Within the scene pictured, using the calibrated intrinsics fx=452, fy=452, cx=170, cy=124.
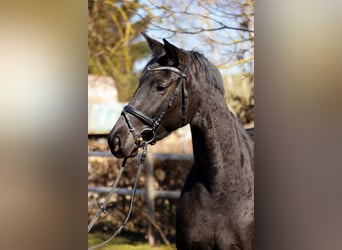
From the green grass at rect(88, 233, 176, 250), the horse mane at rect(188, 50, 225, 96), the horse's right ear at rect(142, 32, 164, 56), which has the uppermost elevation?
the horse's right ear at rect(142, 32, 164, 56)

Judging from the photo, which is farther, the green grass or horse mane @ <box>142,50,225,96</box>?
the green grass

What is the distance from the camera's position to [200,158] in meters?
2.44

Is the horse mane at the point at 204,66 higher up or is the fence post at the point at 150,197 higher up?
the horse mane at the point at 204,66

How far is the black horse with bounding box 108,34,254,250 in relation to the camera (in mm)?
2363

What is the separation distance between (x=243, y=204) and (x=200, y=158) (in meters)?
0.38

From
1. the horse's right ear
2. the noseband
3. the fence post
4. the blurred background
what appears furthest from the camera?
the fence post

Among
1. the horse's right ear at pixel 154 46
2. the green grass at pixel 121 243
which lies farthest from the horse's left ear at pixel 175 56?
the green grass at pixel 121 243

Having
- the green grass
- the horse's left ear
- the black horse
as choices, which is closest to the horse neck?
the black horse

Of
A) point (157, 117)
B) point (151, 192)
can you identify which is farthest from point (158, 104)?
point (151, 192)

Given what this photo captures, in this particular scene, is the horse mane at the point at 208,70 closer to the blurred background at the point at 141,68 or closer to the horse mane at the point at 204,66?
the horse mane at the point at 204,66

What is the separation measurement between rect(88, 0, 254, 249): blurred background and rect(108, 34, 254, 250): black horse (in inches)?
6.9

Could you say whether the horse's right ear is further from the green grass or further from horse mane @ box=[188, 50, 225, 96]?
the green grass

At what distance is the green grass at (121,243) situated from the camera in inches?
109
